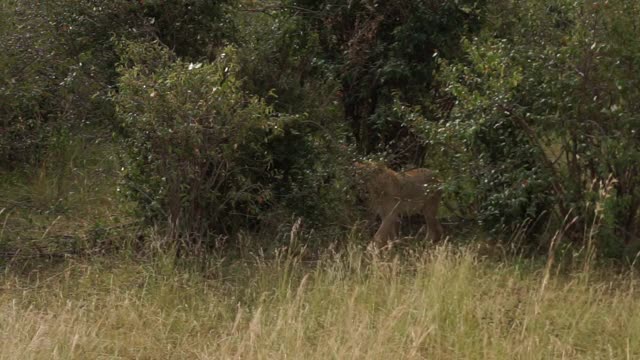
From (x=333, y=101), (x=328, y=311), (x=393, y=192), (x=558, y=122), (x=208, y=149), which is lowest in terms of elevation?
(x=328, y=311)

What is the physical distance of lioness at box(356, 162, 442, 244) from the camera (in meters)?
9.11

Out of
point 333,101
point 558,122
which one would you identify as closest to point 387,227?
point 333,101

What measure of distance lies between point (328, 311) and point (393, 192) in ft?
8.44

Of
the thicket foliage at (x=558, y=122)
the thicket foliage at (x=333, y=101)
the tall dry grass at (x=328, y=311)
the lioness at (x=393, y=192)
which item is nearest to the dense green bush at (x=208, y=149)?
the thicket foliage at (x=333, y=101)

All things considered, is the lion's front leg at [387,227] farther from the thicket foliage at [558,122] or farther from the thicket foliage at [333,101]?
the thicket foliage at [558,122]

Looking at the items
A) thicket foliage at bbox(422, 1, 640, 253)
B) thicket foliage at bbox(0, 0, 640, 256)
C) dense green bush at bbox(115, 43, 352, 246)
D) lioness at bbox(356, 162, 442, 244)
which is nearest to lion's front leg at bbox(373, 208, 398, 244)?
lioness at bbox(356, 162, 442, 244)

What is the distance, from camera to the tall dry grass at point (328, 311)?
623 cm

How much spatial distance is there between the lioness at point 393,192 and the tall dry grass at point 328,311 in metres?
1.06

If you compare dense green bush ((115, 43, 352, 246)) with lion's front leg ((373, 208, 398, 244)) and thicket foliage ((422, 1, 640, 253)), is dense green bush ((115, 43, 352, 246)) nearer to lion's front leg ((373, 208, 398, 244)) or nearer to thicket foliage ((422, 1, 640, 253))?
lion's front leg ((373, 208, 398, 244))

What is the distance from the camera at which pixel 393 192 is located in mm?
9148

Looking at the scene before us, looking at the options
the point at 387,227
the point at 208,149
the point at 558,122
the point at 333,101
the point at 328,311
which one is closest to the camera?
the point at 328,311

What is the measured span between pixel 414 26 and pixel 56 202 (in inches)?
160

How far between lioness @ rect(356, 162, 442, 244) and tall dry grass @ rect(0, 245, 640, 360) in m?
1.06

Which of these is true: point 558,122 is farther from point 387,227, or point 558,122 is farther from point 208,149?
point 208,149
